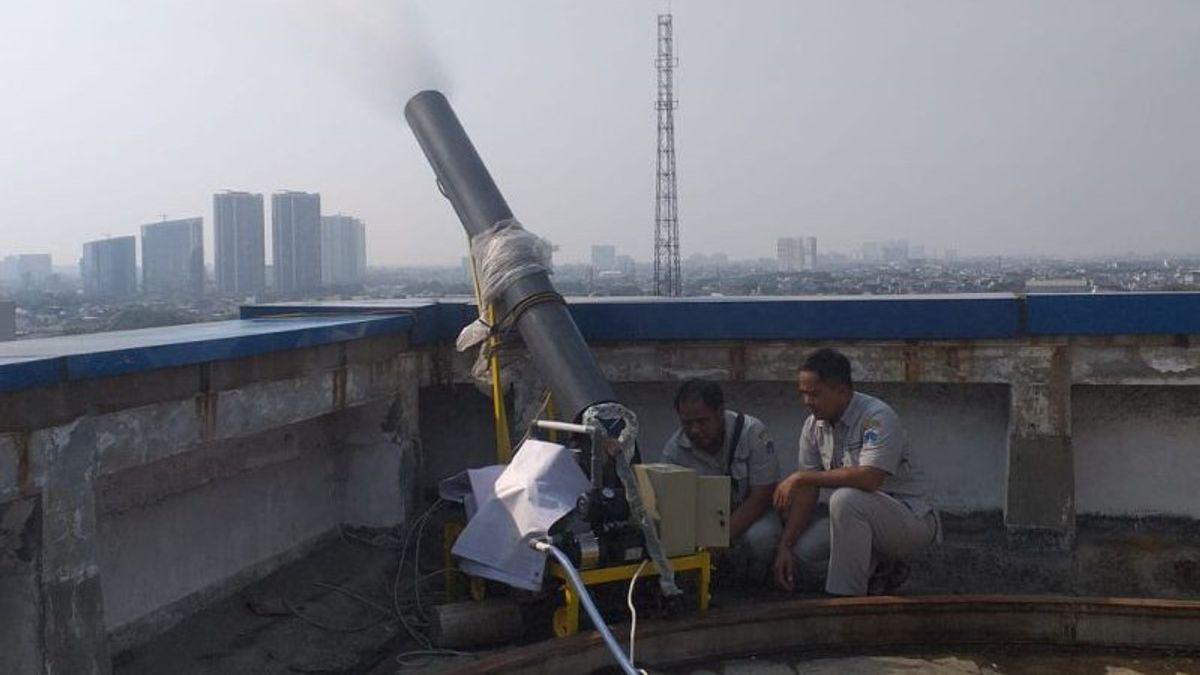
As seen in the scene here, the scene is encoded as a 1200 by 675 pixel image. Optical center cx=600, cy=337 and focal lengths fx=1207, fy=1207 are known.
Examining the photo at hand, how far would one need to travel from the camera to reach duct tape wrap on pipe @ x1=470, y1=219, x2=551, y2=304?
5.64 meters

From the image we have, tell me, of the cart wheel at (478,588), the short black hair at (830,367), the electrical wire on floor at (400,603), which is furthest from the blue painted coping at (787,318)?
the cart wheel at (478,588)

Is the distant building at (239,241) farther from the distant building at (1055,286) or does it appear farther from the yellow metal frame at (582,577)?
the yellow metal frame at (582,577)

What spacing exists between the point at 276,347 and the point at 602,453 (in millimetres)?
1380

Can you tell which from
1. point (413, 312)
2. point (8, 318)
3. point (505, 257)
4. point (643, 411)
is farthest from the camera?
point (8, 318)

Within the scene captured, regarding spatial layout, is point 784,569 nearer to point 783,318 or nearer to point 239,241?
point 783,318

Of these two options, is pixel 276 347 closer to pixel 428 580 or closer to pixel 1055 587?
pixel 428 580

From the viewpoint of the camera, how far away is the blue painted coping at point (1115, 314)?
5.80m

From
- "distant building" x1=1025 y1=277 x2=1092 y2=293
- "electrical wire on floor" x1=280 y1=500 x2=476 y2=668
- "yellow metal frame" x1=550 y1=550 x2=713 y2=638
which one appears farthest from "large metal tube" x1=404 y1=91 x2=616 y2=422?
"distant building" x1=1025 y1=277 x2=1092 y2=293

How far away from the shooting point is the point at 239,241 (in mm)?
21297

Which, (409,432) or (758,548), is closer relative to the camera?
(758,548)

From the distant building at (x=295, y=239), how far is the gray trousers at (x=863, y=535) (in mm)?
15735

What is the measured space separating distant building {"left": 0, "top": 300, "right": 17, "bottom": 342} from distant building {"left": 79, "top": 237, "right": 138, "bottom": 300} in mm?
10121

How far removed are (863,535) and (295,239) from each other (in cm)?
1714

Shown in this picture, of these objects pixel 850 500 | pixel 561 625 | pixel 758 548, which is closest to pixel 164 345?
pixel 561 625
